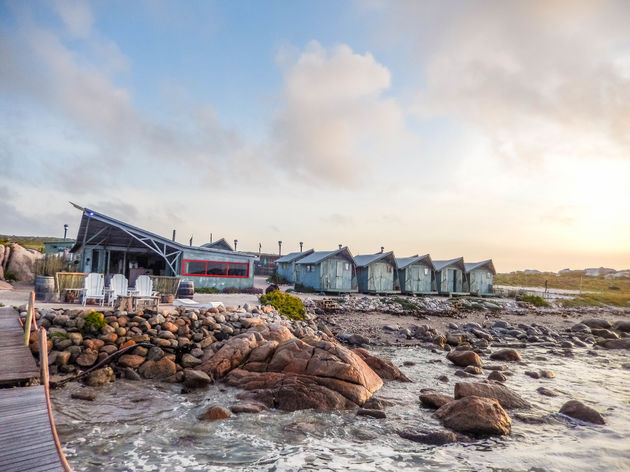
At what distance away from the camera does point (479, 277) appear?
34.2 m

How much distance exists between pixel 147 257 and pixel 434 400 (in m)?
22.2

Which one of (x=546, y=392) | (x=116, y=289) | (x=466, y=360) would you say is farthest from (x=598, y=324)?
(x=116, y=289)

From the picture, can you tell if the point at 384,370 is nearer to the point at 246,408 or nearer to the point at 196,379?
the point at 246,408

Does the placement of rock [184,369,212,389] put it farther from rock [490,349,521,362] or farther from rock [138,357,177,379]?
rock [490,349,521,362]

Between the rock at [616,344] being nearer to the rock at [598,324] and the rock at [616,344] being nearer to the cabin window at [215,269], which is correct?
the rock at [598,324]

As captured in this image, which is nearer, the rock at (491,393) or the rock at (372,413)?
the rock at (372,413)

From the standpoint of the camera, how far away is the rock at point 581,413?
21.8 feet

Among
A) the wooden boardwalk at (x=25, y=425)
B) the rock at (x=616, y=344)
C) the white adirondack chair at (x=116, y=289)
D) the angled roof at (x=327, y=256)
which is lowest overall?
the rock at (x=616, y=344)

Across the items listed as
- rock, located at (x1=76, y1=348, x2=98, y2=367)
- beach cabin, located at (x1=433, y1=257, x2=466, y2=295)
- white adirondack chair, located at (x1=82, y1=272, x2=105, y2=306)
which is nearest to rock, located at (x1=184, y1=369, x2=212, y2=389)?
rock, located at (x1=76, y1=348, x2=98, y2=367)

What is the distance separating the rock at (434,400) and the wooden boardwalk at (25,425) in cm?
583

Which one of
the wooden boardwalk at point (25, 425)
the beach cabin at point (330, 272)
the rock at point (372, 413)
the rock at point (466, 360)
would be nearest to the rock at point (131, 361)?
the wooden boardwalk at point (25, 425)

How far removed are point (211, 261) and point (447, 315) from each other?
13.6 meters

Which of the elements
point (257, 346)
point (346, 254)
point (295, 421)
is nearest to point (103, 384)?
point (257, 346)

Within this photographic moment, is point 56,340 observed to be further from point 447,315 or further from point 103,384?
point 447,315
